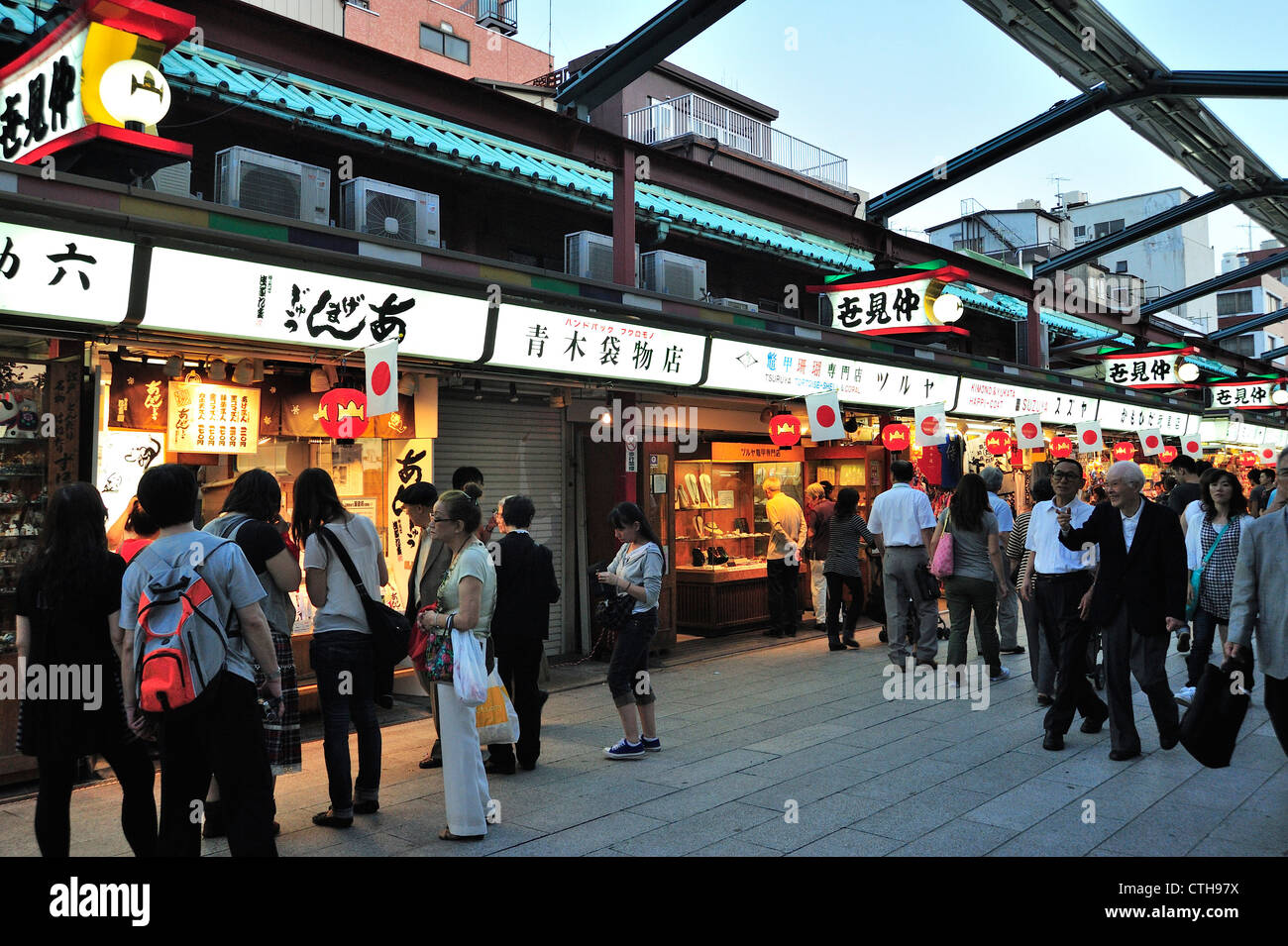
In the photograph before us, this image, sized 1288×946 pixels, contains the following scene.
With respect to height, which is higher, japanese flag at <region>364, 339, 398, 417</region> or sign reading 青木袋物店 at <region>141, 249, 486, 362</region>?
sign reading 青木袋物店 at <region>141, 249, 486, 362</region>

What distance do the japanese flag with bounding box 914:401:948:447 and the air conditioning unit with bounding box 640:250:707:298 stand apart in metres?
4.08

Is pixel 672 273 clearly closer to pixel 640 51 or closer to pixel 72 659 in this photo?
pixel 640 51

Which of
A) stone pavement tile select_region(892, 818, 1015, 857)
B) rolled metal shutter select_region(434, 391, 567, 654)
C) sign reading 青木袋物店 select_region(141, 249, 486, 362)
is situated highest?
sign reading 青木袋物店 select_region(141, 249, 486, 362)

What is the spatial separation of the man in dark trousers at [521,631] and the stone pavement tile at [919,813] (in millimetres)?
2511

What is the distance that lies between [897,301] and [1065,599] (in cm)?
647

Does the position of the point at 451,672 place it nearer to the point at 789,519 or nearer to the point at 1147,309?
the point at 789,519

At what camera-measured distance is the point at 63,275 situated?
5.77 m

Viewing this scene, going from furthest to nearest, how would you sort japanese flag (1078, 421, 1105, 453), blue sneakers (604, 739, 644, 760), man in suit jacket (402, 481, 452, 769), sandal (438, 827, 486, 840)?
japanese flag (1078, 421, 1105, 453) → blue sneakers (604, 739, 644, 760) → man in suit jacket (402, 481, 452, 769) → sandal (438, 827, 486, 840)

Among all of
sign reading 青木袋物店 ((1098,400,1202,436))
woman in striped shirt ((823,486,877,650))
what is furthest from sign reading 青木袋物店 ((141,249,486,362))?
sign reading 青木袋物店 ((1098,400,1202,436))

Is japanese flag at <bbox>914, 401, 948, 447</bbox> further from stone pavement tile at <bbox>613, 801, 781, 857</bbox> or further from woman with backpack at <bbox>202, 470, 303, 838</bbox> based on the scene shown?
woman with backpack at <bbox>202, 470, 303, 838</bbox>

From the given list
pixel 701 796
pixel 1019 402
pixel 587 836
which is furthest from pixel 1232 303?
pixel 587 836

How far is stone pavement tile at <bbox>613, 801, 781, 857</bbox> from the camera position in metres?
5.19

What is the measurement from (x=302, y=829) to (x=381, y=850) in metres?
0.74

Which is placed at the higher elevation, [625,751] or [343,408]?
[343,408]
